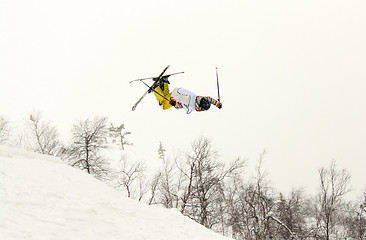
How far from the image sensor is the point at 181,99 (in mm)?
8430

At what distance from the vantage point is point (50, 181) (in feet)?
30.1

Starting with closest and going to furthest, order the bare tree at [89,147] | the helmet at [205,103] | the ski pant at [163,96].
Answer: the helmet at [205,103]
the ski pant at [163,96]
the bare tree at [89,147]

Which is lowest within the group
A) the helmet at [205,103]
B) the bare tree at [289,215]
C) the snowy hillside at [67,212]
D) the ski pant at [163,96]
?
the snowy hillside at [67,212]

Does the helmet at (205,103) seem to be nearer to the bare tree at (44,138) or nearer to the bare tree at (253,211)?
the bare tree at (253,211)

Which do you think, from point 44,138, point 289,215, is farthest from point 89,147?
point 289,215

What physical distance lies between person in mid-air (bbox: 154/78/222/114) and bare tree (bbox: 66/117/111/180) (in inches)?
715

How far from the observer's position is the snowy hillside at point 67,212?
5310 millimetres

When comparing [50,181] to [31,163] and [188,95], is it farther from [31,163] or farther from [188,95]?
[188,95]

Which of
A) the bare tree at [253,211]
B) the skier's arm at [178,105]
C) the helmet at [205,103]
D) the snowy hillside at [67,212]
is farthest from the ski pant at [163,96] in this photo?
the bare tree at [253,211]

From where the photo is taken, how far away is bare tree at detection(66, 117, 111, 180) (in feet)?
81.7

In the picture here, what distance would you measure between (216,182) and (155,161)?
29522 mm

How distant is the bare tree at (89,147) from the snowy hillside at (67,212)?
13.6m

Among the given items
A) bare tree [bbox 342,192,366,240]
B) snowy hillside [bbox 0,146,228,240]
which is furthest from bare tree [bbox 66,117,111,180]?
bare tree [bbox 342,192,366,240]

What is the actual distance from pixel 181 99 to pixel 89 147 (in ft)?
67.6
